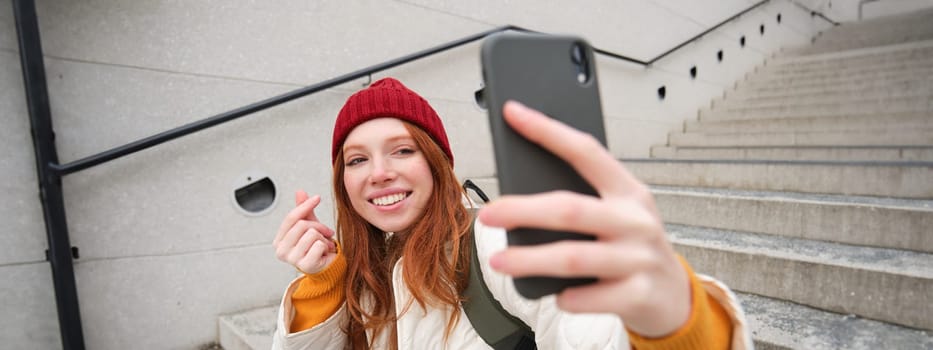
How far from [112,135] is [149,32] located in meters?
0.50

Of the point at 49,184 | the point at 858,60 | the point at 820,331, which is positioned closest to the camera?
the point at 820,331

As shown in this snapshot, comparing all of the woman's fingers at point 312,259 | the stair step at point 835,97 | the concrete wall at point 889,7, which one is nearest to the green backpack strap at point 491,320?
the woman's fingers at point 312,259

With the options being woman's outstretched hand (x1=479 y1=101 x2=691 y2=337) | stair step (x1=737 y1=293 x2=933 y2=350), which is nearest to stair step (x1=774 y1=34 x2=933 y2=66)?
stair step (x1=737 y1=293 x2=933 y2=350)

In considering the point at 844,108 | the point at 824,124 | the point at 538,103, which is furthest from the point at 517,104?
the point at 844,108

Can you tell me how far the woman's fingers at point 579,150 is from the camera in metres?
0.40

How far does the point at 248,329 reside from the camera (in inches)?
83.5

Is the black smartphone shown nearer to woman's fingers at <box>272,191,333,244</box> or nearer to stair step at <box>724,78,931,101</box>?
woman's fingers at <box>272,191,333,244</box>

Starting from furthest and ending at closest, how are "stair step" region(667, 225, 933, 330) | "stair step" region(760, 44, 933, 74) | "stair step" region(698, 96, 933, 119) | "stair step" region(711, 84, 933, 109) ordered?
"stair step" region(760, 44, 933, 74) → "stair step" region(711, 84, 933, 109) → "stair step" region(698, 96, 933, 119) → "stair step" region(667, 225, 933, 330)

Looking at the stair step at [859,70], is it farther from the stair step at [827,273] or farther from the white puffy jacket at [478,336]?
the white puffy jacket at [478,336]

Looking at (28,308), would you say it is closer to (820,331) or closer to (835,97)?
(820,331)

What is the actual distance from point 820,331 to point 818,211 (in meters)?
0.88

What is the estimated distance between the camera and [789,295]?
1.93 meters

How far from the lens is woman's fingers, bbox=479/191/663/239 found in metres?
0.38

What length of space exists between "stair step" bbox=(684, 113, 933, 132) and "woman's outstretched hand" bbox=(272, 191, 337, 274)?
4169 mm
